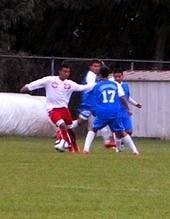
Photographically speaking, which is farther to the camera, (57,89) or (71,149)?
(57,89)

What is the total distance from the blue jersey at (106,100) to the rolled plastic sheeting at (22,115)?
985cm

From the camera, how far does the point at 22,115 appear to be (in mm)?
28266

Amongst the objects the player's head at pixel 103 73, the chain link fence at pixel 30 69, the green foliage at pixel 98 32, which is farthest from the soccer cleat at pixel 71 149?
the green foliage at pixel 98 32

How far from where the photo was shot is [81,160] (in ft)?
54.1

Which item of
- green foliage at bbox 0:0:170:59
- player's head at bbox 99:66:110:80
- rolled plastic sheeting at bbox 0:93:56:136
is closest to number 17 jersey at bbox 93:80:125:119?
player's head at bbox 99:66:110:80

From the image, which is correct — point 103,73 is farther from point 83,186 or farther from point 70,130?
point 83,186

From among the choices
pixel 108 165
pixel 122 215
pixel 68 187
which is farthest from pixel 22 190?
pixel 108 165

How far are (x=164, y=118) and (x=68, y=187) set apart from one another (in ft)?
59.2

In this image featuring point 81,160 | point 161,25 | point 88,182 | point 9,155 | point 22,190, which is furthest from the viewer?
point 161,25

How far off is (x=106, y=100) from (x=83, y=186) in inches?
245

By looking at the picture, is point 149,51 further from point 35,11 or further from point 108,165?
point 108,165

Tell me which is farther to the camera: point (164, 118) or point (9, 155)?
point (164, 118)

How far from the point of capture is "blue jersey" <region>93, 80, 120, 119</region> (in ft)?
59.8

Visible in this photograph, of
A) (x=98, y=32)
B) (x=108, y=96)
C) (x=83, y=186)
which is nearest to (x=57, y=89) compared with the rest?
(x=108, y=96)
